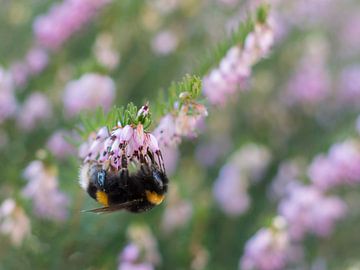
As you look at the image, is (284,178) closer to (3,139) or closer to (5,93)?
(3,139)

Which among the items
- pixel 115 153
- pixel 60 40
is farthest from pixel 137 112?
pixel 60 40

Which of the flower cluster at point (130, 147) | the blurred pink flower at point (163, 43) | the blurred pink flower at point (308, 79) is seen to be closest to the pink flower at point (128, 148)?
the flower cluster at point (130, 147)

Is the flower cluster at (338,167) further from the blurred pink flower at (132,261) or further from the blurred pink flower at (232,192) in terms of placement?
the blurred pink flower at (132,261)

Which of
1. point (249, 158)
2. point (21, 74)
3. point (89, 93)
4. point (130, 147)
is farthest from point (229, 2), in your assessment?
point (130, 147)

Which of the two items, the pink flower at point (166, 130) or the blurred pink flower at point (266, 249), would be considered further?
the blurred pink flower at point (266, 249)

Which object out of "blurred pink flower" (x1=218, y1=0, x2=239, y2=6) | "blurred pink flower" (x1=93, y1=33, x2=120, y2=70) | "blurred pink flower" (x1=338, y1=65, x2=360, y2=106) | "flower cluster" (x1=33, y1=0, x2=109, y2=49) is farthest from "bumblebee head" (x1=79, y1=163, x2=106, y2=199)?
"blurred pink flower" (x1=338, y1=65, x2=360, y2=106)

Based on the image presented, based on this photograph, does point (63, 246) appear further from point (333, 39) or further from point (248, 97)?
point (333, 39)

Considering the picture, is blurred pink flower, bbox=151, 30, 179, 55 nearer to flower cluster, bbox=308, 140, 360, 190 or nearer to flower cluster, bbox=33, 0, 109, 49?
flower cluster, bbox=33, 0, 109, 49
